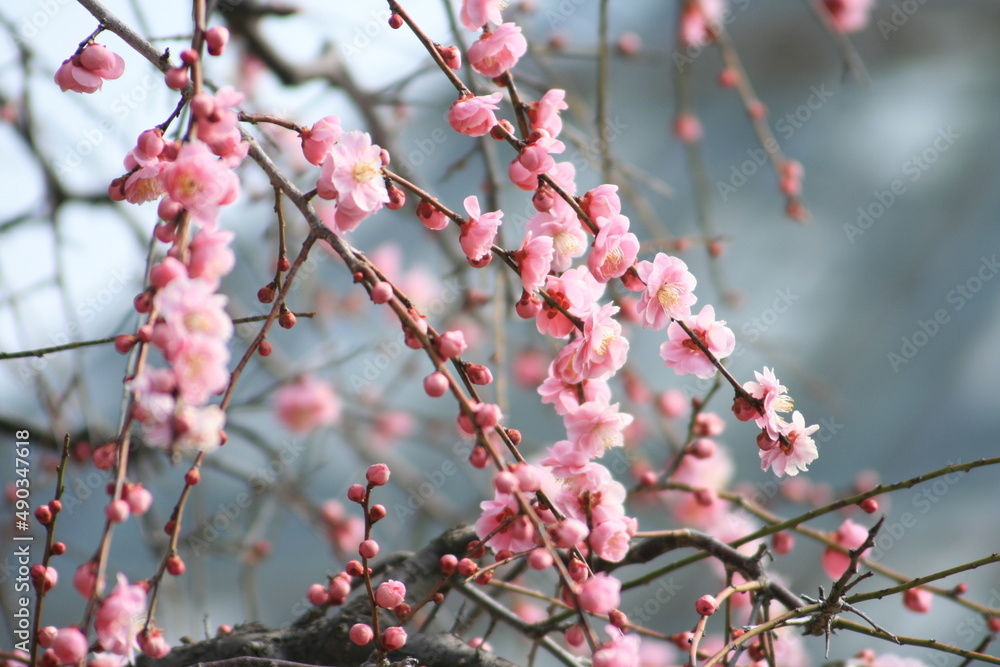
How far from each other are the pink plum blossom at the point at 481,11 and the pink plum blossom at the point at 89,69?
0.25 meters

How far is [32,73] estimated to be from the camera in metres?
0.98

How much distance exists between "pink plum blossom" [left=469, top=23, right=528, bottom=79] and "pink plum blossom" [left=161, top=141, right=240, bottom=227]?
228 millimetres

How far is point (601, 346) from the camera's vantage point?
1.76 ft

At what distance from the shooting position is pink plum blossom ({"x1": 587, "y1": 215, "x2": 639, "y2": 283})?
53cm

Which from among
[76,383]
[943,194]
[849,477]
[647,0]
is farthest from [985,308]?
[76,383]

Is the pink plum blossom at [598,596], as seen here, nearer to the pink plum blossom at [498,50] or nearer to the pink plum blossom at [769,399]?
the pink plum blossom at [769,399]

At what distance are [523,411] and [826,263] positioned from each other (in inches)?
46.8

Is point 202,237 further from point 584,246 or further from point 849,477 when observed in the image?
point 849,477

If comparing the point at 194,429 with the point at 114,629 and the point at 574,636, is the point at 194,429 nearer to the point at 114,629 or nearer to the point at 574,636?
the point at 114,629

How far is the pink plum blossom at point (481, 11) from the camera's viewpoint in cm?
58

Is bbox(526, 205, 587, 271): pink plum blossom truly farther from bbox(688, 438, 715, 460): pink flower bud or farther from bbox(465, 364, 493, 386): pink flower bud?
bbox(688, 438, 715, 460): pink flower bud

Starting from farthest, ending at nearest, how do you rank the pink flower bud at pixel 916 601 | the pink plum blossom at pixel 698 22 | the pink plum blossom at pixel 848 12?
the pink plum blossom at pixel 848 12
the pink plum blossom at pixel 698 22
the pink flower bud at pixel 916 601

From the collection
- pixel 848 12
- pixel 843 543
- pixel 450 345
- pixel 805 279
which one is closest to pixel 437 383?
pixel 450 345

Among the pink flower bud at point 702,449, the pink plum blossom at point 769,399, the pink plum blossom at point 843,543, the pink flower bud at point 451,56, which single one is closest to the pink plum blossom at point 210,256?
the pink flower bud at point 451,56
